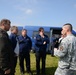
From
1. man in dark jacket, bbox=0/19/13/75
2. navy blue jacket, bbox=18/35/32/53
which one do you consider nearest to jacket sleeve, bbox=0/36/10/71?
man in dark jacket, bbox=0/19/13/75

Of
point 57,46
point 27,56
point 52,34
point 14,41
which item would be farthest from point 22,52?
point 52,34

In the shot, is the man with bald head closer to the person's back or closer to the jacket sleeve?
the person's back

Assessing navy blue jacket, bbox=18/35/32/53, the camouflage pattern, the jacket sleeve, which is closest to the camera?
the jacket sleeve

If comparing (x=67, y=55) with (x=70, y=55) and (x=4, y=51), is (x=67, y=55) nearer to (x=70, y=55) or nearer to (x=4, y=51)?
(x=70, y=55)

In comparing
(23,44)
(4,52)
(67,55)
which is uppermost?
(4,52)

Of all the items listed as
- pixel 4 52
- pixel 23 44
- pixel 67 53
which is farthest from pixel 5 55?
pixel 23 44

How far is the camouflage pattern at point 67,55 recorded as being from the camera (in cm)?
588

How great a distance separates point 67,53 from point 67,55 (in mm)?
45

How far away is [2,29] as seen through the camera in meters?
5.79

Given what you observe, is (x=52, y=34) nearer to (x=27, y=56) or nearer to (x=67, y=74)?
(x=27, y=56)

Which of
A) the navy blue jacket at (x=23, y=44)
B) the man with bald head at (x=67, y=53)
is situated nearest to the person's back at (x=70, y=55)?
the man with bald head at (x=67, y=53)

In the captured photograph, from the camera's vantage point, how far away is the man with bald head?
19.3 feet

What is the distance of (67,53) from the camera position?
5.95 metres

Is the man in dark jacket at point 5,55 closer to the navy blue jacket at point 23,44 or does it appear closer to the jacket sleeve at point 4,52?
the jacket sleeve at point 4,52
